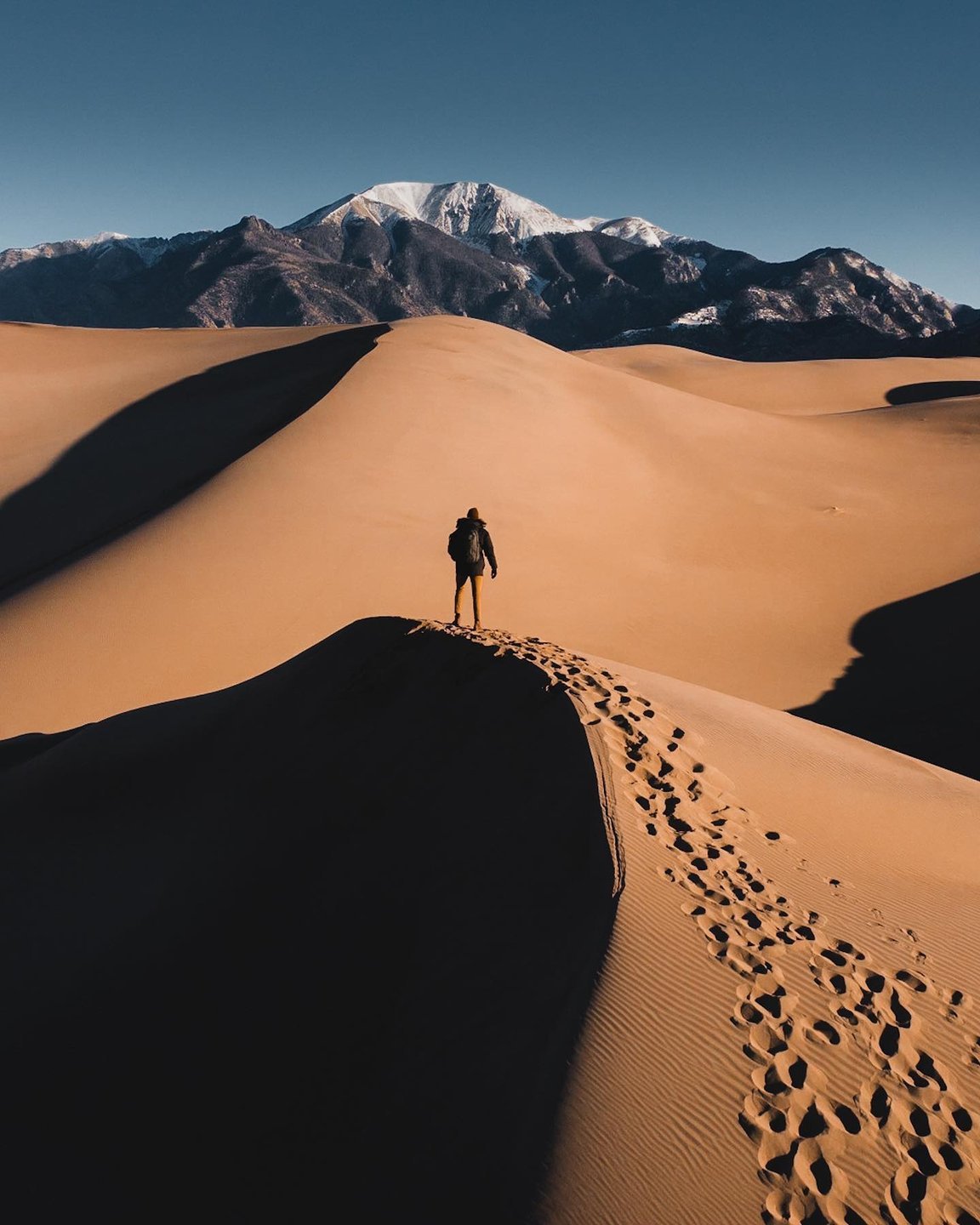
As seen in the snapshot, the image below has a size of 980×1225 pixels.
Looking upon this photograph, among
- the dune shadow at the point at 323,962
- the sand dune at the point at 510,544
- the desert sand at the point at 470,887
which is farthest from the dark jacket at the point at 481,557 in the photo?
the sand dune at the point at 510,544

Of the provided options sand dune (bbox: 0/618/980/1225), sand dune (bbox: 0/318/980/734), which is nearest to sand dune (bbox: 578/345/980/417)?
sand dune (bbox: 0/318/980/734)

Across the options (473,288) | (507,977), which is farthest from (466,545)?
(473,288)

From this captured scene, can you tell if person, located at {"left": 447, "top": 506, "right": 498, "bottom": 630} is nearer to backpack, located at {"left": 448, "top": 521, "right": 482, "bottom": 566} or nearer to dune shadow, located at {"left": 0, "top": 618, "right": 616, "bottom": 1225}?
backpack, located at {"left": 448, "top": 521, "right": 482, "bottom": 566}

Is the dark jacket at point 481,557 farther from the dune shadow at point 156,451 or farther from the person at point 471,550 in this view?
the dune shadow at point 156,451

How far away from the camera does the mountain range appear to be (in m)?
134

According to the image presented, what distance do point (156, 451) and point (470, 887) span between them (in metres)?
17.1

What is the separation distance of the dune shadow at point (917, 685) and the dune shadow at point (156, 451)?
34.4 ft

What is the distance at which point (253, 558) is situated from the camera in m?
11.7

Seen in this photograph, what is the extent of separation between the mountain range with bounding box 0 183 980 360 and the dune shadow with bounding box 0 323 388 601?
Result: 98.0 metres

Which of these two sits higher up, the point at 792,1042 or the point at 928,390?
the point at 928,390

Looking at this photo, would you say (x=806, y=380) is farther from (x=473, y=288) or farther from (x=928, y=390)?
(x=473, y=288)

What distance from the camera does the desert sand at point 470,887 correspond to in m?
2.81

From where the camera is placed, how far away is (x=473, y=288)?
172 m

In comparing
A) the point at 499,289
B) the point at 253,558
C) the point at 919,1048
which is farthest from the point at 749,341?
the point at 919,1048
